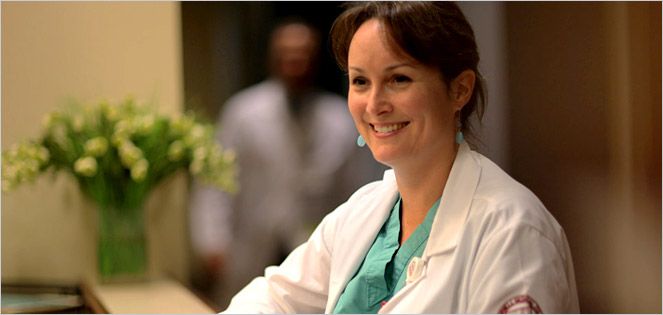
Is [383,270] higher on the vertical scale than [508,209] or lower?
lower

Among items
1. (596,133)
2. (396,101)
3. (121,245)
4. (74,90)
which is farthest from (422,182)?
(74,90)

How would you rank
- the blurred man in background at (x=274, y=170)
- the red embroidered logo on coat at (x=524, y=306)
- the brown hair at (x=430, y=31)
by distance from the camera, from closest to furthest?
the red embroidered logo on coat at (x=524, y=306) < the brown hair at (x=430, y=31) < the blurred man in background at (x=274, y=170)

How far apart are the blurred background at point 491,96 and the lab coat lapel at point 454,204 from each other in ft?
0.25

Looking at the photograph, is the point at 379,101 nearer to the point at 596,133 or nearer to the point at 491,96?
the point at 491,96

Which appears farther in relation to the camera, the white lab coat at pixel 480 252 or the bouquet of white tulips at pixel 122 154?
the bouquet of white tulips at pixel 122 154

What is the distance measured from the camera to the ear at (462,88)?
1.44m

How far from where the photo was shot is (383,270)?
4.96 feet

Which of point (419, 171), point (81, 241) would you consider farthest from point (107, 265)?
point (419, 171)

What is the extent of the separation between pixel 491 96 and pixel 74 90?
1.58 meters

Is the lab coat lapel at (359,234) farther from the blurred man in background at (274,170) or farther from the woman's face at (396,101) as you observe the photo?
the blurred man in background at (274,170)

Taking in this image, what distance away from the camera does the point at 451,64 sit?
1413 millimetres

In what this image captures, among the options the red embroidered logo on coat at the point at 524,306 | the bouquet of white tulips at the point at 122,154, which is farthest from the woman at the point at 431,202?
the bouquet of white tulips at the point at 122,154

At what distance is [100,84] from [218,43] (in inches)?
32.2

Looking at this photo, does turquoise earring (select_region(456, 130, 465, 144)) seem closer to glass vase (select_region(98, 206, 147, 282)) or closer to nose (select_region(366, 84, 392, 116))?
nose (select_region(366, 84, 392, 116))
